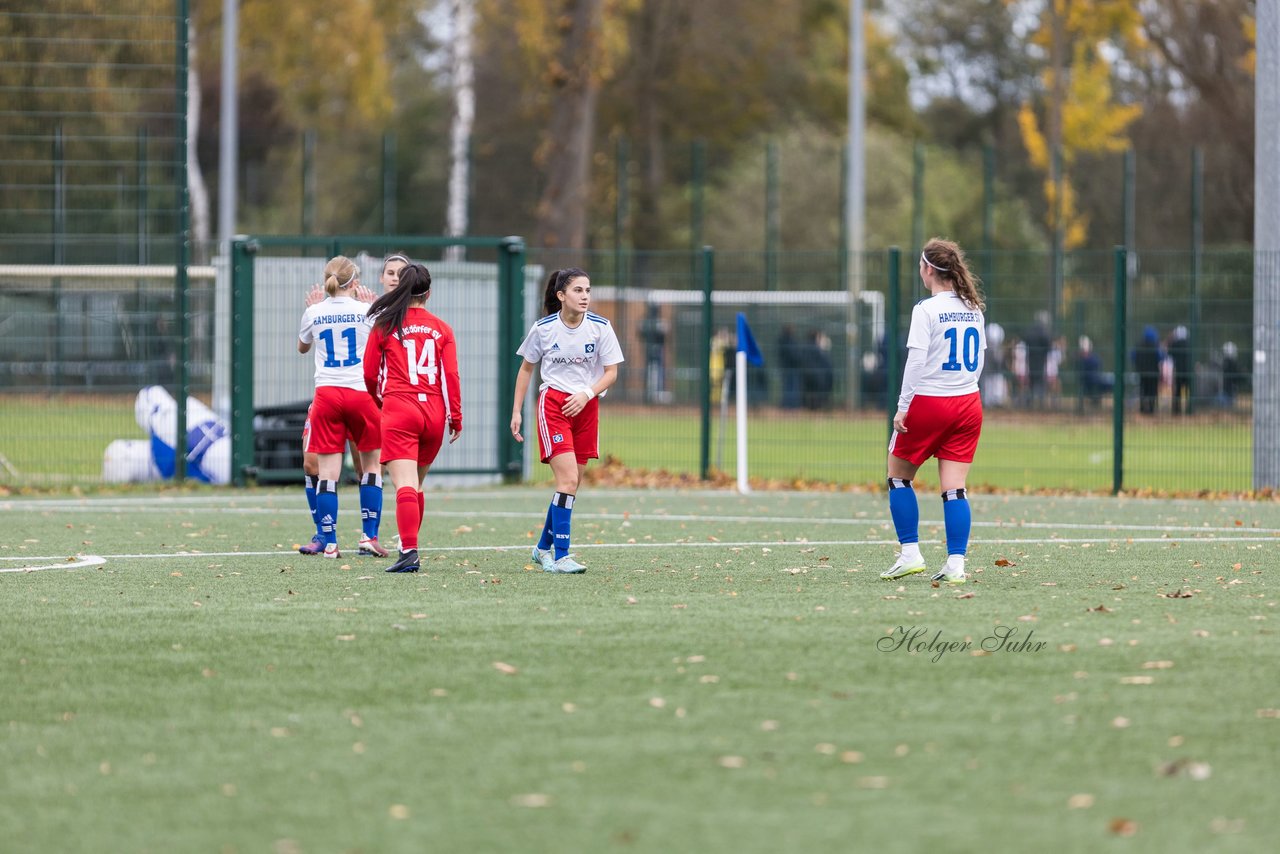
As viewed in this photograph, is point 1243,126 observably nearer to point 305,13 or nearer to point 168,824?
point 305,13

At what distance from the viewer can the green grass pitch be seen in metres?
4.68

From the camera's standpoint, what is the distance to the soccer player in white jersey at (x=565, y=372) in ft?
31.6

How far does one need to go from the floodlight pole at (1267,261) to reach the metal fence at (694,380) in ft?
3.36

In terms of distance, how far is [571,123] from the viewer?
93.7 ft

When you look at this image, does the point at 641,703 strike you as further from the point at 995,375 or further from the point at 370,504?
the point at 995,375

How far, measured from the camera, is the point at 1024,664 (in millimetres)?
6645

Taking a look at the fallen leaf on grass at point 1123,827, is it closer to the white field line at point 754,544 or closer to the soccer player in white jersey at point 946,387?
the soccer player in white jersey at point 946,387

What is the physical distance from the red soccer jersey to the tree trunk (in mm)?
18414

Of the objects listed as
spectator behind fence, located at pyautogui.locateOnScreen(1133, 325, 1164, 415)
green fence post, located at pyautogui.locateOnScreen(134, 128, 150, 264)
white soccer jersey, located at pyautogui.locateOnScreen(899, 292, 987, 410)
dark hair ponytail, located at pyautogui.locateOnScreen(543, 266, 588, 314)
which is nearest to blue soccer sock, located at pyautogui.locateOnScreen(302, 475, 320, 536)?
dark hair ponytail, located at pyautogui.locateOnScreen(543, 266, 588, 314)

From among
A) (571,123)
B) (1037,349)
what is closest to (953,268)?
(1037,349)

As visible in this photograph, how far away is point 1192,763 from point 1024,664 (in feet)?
4.87

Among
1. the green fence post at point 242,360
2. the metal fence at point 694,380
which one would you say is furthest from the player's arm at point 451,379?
the green fence post at point 242,360

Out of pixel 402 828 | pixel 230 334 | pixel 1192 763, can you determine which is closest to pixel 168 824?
pixel 402 828

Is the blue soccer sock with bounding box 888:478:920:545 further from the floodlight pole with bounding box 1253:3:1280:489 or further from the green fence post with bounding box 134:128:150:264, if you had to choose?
the green fence post with bounding box 134:128:150:264
